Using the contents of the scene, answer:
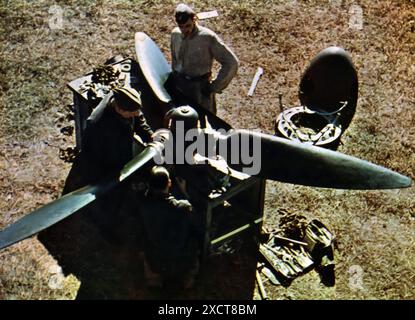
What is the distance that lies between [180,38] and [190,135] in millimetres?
1947

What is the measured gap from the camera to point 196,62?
29.8 ft

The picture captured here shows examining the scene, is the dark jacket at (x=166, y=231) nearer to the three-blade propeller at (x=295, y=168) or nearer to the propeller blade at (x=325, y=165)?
the three-blade propeller at (x=295, y=168)

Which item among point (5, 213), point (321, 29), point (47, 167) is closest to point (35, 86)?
point (47, 167)

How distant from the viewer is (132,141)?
8.21 meters

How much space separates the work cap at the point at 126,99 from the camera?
7.79 meters

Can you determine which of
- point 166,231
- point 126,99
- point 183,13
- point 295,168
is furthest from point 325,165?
point 183,13

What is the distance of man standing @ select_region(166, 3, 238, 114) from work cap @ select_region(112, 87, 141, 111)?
1.20 metres

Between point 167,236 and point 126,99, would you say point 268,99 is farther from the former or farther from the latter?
point 167,236

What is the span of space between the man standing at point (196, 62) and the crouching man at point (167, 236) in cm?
198

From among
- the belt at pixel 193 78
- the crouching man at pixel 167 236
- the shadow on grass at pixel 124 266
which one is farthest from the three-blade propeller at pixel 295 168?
the belt at pixel 193 78

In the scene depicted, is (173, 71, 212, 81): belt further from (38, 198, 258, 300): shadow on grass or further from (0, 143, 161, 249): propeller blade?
(38, 198, 258, 300): shadow on grass

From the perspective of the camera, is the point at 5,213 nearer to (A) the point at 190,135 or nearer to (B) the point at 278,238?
(A) the point at 190,135
